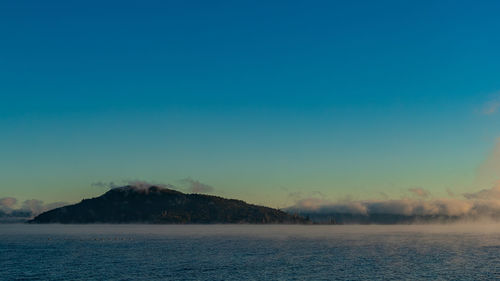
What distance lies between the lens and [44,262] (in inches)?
4970

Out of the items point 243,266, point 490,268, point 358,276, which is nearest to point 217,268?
point 243,266

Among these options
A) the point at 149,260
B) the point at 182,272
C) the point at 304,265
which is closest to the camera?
the point at 182,272

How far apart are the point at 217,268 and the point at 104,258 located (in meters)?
44.9

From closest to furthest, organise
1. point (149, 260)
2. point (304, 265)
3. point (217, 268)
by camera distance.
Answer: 1. point (217, 268)
2. point (304, 265)
3. point (149, 260)

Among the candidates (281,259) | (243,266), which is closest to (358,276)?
(243,266)

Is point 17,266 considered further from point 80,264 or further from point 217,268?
point 217,268

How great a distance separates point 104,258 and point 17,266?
2714 cm

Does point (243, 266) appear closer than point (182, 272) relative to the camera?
No

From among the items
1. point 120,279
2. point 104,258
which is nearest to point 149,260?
point 104,258

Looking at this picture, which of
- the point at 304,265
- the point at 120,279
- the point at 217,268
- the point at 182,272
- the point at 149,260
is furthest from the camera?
the point at 149,260

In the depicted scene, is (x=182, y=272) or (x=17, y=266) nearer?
(x=182, y=272)

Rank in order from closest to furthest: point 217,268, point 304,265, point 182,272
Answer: point 182,272 → point 217,268 → point 304,265

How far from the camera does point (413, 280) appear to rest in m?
96.5

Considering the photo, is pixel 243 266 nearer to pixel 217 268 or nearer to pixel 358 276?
pixel 217 268
